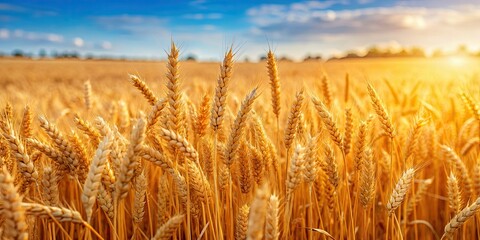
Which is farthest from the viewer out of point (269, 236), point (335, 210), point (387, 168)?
point (387, 168)

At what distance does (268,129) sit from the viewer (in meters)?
2.82

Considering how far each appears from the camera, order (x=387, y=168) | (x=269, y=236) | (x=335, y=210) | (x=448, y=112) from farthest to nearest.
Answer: (x=448, y=112), (x=387, y=168), (x=335, y=210), (x=269, y=236)

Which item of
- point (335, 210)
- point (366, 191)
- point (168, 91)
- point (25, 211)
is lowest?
point (335, 210)

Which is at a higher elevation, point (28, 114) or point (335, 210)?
point (28, 114)

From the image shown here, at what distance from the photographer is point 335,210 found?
213 cm

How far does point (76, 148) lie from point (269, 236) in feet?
3.03

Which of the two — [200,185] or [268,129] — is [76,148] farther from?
[268,129]

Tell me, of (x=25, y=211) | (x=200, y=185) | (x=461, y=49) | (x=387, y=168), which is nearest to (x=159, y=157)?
(x=200, y=185)

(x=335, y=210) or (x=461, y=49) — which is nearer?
(x=335, y=210)

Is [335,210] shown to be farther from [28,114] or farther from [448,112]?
[448,112]

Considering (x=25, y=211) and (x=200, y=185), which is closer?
(x=25, y=211)

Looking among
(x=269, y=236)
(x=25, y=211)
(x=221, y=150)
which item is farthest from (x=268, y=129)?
(x=25, y=211)

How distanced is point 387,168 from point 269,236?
1.58m

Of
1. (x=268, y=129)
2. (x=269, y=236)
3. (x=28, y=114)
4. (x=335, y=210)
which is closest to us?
(x=269, y=236)
